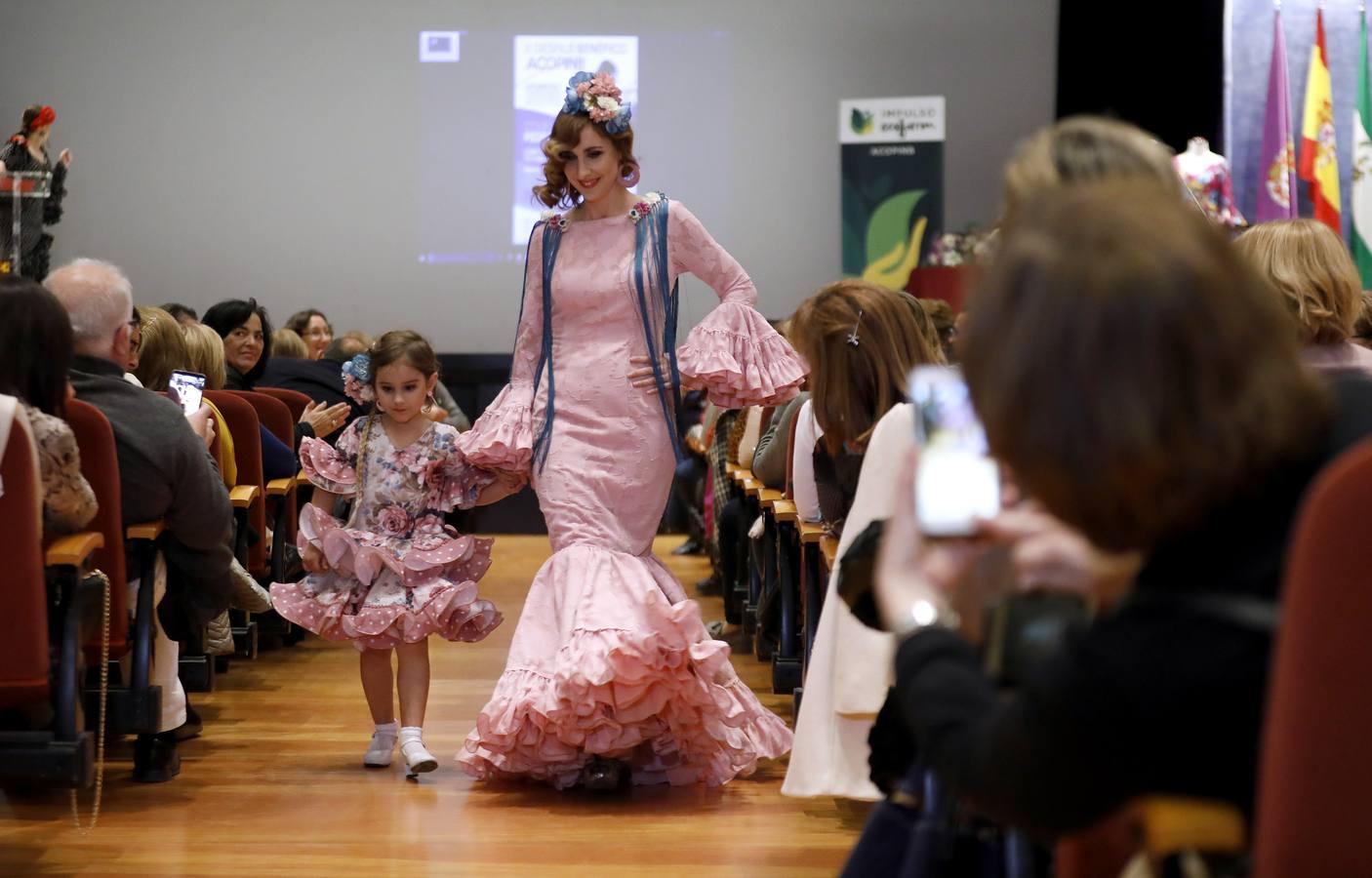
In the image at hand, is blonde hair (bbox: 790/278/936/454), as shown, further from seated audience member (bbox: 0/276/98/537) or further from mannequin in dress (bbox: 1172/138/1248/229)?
mannequin in dress (bbox: 1172/138/1248/229)

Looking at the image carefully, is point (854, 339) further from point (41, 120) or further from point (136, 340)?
point (41, 120)

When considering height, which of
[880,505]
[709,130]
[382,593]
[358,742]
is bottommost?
[358,742]

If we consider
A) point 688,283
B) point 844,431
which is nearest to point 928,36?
point 688,283

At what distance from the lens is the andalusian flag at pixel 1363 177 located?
8.57m

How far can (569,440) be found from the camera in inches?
151

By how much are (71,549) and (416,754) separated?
124 cm

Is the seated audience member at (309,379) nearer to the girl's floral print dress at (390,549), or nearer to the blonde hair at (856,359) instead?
the girl's floral print dress at (390,549)

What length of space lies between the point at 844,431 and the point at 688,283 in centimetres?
707

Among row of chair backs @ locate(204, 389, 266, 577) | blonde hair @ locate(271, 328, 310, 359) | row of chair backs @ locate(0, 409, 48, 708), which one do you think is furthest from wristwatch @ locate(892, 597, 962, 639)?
blonde hair @ locate(271, 328, 310, 359)

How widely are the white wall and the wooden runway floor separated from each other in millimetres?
6119

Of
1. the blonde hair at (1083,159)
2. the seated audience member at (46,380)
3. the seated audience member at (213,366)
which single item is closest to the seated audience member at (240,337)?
the seated audience member at (213,366)

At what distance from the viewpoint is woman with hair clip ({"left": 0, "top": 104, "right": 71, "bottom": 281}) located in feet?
18.6

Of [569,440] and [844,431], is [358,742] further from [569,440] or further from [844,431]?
[844,431]

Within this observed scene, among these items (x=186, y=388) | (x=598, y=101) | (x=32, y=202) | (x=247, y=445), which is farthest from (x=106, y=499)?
(x=32, y=202)
